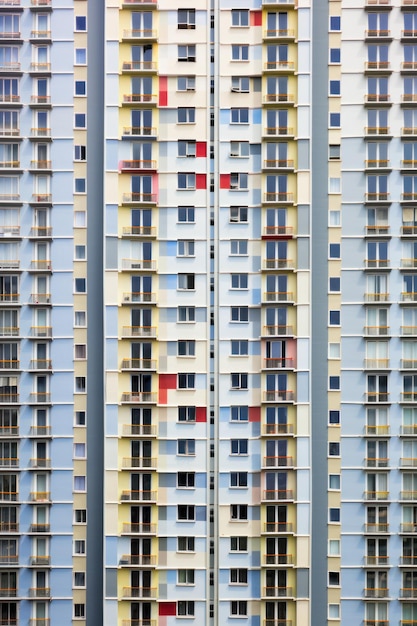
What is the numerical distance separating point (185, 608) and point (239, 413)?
7.38 meters

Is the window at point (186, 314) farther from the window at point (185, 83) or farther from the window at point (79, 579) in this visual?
the window at point (79, 579)

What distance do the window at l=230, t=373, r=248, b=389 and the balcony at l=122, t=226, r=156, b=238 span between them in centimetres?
606

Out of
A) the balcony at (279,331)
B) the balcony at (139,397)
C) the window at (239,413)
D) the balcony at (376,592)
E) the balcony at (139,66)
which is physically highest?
the balcony at (139,66)

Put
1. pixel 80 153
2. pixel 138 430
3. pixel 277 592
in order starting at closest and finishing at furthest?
pixel 277 592
pixel 138 430
pixel 80 153

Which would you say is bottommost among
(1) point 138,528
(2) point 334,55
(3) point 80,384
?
(1) point 138,528

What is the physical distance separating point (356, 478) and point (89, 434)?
397 inches

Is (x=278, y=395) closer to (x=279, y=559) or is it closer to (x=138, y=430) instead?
(x=138, y=430)

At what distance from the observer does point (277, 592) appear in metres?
26.2

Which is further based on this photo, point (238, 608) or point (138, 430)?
point (138, 430)

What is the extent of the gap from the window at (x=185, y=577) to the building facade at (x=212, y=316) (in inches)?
2.7

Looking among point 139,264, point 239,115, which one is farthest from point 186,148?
point 139,264

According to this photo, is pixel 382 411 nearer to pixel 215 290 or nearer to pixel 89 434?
pixel 215 290

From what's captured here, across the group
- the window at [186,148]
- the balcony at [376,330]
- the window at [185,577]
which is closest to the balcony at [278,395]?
the balcony at [376,330]

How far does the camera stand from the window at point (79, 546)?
26.8 meters
